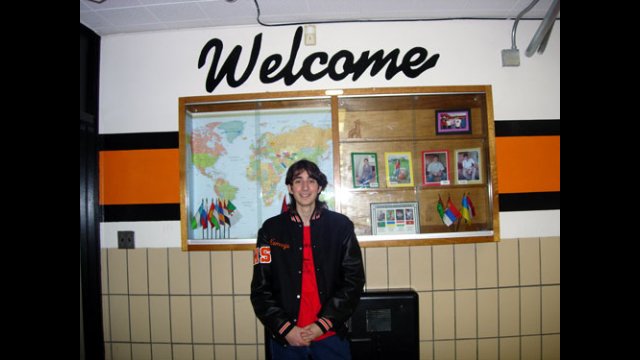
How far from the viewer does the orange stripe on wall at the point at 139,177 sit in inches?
94.7

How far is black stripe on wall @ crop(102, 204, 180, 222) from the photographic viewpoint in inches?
94.8

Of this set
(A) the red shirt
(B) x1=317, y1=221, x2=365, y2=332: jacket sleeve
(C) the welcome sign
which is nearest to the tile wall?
(B) x1=317, y1=221, x2=365, y2=332: jacket sleeve

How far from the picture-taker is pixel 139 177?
242cm

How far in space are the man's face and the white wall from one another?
89cm

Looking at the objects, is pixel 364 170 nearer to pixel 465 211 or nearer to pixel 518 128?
pixel 465 211

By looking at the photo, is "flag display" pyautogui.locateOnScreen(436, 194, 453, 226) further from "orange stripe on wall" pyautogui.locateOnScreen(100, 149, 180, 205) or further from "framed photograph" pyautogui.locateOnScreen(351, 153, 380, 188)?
"orange stripe on wall" pyautogui.locateOnScreen(100, 149, 180, 205)

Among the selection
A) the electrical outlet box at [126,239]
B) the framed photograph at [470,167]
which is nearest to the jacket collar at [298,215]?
the framed photograph at [470,167]

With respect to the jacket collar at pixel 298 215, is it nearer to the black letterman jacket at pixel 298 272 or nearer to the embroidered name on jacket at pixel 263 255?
the black letterman jacket at pixel 298 272

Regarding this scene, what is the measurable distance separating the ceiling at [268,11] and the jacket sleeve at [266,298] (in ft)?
5.85

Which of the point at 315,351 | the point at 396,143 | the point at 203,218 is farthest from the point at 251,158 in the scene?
the point at 315,351

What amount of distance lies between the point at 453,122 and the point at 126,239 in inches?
118
